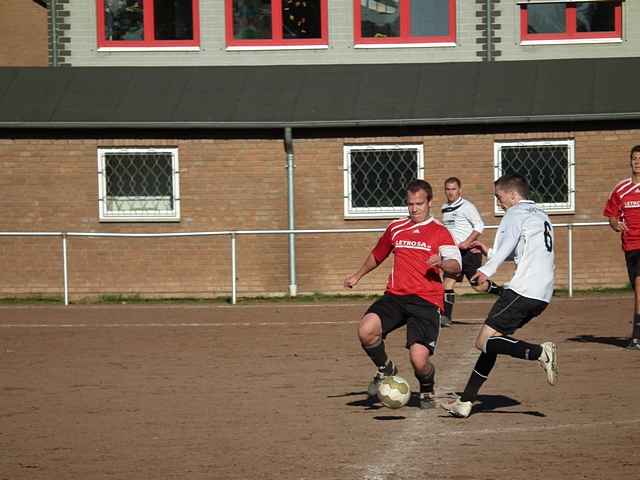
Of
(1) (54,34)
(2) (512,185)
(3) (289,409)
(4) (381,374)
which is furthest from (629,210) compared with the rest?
(1) (54,34)

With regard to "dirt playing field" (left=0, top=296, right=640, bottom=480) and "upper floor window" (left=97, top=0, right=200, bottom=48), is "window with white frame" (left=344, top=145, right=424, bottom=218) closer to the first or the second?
"upper floor window" (left=97, top=0, right=200, bottom=48)

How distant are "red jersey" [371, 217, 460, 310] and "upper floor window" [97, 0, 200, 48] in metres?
13.4

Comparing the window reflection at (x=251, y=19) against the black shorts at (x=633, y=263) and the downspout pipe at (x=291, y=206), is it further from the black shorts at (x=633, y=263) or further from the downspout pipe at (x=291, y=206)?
the black shorts at (x=633, y=263)

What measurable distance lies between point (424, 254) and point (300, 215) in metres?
11.1

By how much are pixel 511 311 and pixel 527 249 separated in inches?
18.8

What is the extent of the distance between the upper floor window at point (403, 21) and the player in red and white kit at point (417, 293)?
500 inches

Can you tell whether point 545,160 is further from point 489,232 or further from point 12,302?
point 12,302

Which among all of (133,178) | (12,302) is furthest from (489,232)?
(12,302)

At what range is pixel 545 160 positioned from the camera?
Result: 20.8m

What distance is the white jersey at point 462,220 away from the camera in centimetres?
1520

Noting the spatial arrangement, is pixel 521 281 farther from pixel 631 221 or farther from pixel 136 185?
pixel 136 185

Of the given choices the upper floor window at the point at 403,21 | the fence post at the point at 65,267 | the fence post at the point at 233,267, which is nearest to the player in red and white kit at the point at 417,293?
Result: the fence post at the point at 233,267

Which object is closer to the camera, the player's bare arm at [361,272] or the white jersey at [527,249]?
the white jersey at [527,249]

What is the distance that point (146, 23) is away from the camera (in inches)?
880
